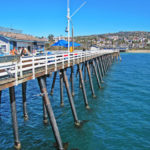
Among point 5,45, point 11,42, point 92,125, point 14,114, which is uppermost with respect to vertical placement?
point 11,42

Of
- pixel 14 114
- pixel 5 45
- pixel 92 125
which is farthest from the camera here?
pixel 5 45

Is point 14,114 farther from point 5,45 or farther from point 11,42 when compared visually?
point 11,42

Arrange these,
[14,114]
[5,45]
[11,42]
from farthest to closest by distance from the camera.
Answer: [11,42], [5,45], [14,114]

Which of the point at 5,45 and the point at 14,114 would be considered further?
the point at 5,45

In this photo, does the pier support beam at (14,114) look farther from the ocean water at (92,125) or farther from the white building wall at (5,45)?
the white building wall at (5,45)

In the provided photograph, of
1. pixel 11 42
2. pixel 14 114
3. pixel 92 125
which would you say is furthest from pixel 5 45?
pixel 92 125

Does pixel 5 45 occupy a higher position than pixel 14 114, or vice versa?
pixel 5 45

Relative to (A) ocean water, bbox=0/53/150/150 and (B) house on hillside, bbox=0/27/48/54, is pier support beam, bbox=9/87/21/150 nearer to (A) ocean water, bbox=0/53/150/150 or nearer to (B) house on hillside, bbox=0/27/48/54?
(A) ocean water, bbox=0/53/150/150

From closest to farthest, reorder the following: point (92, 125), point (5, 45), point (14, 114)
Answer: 1. point (14, 114)
2. point (92, 125)
3. point (5, 45)

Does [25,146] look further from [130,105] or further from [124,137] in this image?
[130,105]

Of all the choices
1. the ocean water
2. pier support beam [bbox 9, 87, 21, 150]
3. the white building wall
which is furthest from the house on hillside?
pier support beam [bbox 9, 87, 21, 150]

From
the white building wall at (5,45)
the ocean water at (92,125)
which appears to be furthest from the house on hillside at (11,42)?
the ocean water at (92,125)

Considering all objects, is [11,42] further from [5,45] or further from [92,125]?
[92,125]

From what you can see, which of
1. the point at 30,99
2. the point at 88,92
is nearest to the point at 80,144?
the point at 30,99
